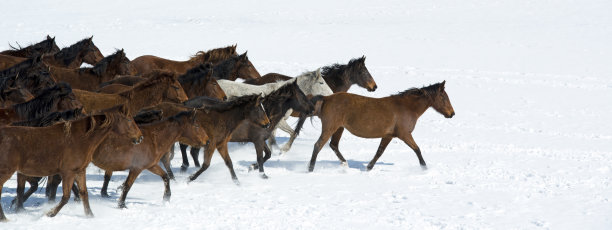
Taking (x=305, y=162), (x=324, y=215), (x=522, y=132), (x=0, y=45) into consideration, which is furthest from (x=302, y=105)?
(x=0, y=45)

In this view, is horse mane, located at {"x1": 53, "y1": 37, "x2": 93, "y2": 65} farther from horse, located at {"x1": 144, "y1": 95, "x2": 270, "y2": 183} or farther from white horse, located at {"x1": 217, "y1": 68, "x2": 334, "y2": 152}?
horse, located at {"x1": 144, "y1": 95, "x2": 270, "y2": 183}

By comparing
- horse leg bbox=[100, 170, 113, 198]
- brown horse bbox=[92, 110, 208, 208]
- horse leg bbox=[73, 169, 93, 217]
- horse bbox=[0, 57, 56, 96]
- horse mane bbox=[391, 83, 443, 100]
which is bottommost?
horse leg bbox=[100, 170, 113, 198]

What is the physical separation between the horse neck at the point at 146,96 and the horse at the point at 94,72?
206 centimetres

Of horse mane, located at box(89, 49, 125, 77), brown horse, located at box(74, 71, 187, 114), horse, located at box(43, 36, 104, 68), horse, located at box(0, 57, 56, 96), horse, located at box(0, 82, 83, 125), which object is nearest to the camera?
horse, located at box(0, 82, 83, 125)

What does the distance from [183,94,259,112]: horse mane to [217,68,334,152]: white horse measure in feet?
5.20

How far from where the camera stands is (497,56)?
1082 inches

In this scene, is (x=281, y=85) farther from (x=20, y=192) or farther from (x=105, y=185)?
(x=20, y=192)

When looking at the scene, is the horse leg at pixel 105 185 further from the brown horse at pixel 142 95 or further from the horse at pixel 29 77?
the horse at pixel 29 77

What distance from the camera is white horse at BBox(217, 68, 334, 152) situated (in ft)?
42.7

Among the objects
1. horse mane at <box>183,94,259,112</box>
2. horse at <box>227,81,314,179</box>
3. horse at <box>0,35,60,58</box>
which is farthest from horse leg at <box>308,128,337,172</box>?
horse at <box>0,35,60,58</box>

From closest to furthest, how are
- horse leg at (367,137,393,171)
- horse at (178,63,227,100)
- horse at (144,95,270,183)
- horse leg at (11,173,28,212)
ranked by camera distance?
horse leg at (11,173,28,212) → horse at (144,95,270,183) → horse leg at (367,137,393,171) → horse at (178,63,227,100)

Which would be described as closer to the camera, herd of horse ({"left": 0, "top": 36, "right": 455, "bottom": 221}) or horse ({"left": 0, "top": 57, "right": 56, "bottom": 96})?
herd of horse ({"left": 0, "top": 36, "right": 455, "bottom": 221})

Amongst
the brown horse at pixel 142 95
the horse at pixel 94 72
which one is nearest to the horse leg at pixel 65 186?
the brown horse at pixel 142 95

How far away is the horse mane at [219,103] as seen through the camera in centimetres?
1055
